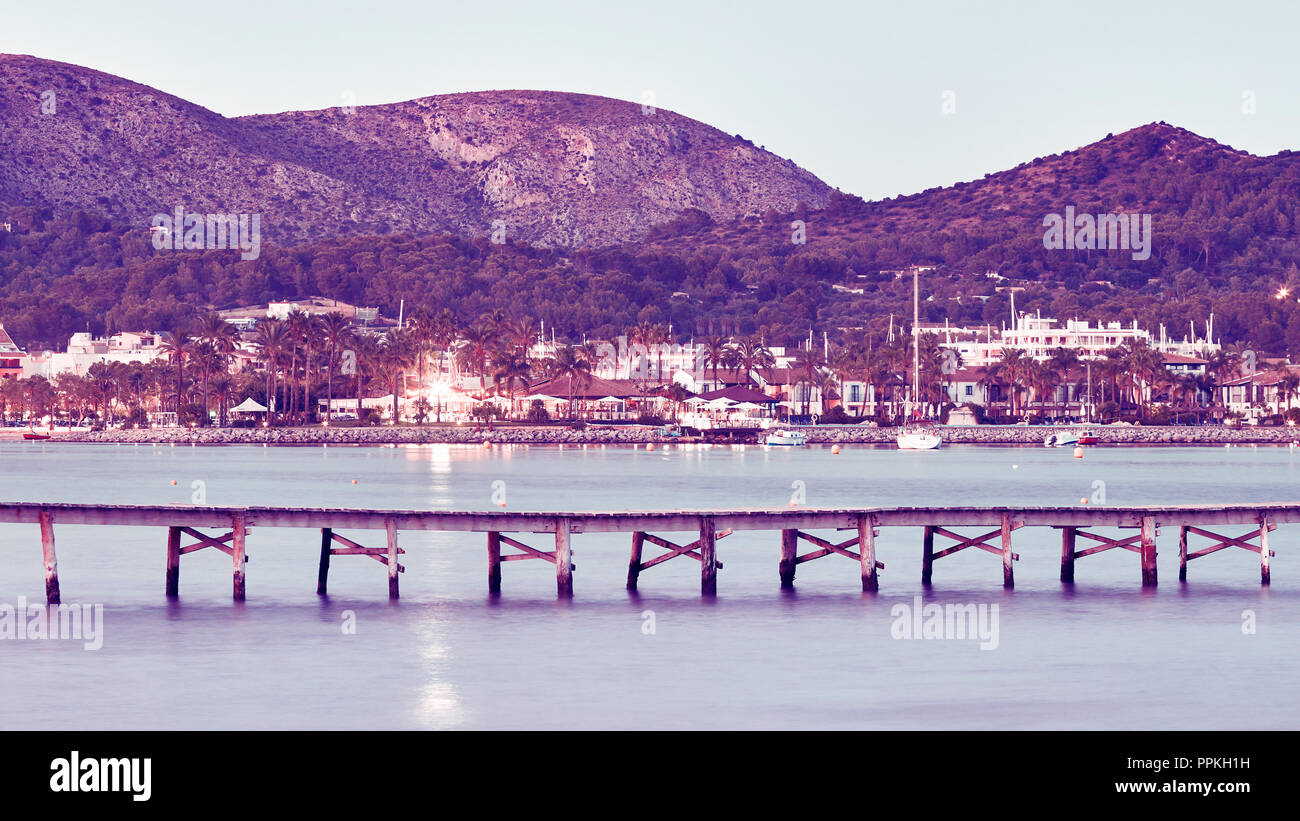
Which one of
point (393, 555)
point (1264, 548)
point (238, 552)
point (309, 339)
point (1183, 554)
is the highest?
point (309, 339)

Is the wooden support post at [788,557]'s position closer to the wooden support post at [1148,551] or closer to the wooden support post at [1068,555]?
the wooden support post at [1068,555]

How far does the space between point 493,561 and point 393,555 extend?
3.23 metres

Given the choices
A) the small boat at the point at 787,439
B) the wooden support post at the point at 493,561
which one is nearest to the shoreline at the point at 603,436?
the small boat at the point at 787,439

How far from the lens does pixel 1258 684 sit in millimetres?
35938

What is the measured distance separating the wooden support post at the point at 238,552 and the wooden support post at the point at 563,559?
7.49 metres

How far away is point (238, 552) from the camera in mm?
44031

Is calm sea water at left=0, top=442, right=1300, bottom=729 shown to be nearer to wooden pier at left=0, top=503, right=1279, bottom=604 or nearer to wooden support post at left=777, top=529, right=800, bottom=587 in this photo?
wooden support post at left=777, top=529, right=800, bottom=587

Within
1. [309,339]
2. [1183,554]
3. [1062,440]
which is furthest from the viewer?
[309,339]

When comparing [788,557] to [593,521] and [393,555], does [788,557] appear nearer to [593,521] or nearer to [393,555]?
[593,521]

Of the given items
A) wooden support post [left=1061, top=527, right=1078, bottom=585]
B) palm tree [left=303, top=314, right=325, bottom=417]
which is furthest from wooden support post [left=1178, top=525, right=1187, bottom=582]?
palm tree [left=303, top=314, right=325, bottom=417]

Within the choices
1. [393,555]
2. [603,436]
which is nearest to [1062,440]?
[603,436]
